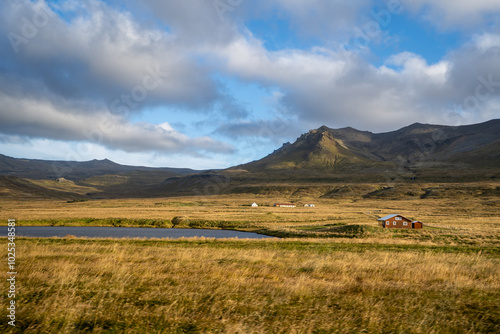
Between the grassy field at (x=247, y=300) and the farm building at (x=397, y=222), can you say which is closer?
the grassy field at (x=247, y=300)

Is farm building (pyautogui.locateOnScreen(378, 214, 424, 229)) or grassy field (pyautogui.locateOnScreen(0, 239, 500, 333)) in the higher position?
grassy field (pyautogui.locateOnScreen(0, 239, 500, 333))

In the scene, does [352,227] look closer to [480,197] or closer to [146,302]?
[146,302]

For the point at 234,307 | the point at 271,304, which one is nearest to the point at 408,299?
the point at 271,304

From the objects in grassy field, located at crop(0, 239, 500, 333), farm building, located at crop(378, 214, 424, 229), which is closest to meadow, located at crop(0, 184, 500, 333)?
grassy field, located at crop(0, 239, 500, 333)

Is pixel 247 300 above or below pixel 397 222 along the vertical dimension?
above

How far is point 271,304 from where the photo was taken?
848 centimetres

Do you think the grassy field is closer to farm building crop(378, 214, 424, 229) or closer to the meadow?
the meadow

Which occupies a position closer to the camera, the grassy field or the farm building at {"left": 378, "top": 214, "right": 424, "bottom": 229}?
the grassy field

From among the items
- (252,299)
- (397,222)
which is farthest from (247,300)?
(397,222)

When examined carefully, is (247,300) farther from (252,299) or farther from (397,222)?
(397,222)

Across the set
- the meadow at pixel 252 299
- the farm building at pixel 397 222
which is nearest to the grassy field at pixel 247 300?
the meadow at pixel 252 299

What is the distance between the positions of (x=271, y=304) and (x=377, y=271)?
6.70 m

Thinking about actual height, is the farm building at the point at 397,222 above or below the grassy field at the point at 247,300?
below

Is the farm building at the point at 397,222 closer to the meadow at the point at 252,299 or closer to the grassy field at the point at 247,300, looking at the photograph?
the meadow at the point at 252,299
